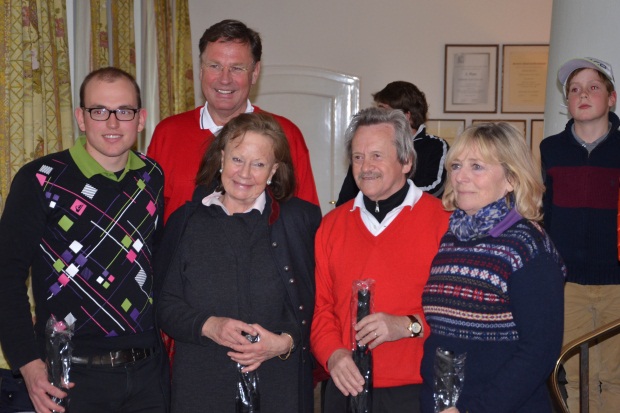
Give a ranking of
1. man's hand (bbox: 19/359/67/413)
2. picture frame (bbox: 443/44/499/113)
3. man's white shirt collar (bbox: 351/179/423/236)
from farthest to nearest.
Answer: picture frame (bbox: 443/44/499/113) < man's white shirt collar (bbox: 351/179/423/236) < man's hand (bbox: 19/359/67/413)

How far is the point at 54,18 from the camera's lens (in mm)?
3844

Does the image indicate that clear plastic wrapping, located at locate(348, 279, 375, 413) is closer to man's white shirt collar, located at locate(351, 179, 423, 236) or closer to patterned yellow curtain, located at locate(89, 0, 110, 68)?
man's white shirt collar, located at locate(351, 179, 423, 236)

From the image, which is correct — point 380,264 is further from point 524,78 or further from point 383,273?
point 524,78

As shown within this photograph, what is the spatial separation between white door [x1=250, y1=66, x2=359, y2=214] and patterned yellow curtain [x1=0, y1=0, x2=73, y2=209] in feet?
11.6

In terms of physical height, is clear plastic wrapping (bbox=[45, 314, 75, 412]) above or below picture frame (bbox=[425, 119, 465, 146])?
below

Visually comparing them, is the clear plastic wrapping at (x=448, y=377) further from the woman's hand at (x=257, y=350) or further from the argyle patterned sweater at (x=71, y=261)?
A: the argyle patterned sweater at (x=71, y=261)

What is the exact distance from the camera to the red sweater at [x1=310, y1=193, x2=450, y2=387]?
2.39 meters

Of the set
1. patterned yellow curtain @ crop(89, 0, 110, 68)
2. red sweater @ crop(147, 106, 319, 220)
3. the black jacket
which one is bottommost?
the black jacket

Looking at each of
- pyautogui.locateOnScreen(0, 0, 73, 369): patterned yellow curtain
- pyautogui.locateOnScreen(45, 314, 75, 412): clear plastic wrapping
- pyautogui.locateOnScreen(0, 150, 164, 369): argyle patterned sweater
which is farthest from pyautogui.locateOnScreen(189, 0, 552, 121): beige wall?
pyautogui.locateOnScreen(45, 314, 75, 412): clear plastic wrapping

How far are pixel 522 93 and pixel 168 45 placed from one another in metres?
3.38

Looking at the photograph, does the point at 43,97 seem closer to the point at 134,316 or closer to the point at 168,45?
the point at 134,316

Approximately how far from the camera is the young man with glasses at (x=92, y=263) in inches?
90.4

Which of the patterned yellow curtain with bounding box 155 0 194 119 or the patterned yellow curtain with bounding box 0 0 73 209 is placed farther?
the patterned yellow curtain with bounding box 155 0 194 119

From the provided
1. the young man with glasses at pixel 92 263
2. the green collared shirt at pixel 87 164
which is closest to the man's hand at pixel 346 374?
the young man with glasses at pixel 92 263
